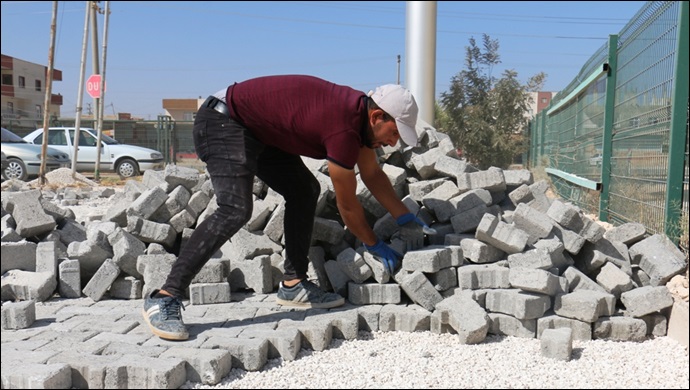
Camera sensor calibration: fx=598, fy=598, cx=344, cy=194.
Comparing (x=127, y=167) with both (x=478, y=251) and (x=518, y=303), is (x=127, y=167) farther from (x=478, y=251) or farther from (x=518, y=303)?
(x=518, y=303)

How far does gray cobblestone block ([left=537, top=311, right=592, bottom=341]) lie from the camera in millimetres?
3611

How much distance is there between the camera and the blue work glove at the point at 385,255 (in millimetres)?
3975

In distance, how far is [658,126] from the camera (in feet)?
15.8

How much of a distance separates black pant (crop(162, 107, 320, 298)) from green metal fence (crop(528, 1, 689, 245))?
8.82 feet

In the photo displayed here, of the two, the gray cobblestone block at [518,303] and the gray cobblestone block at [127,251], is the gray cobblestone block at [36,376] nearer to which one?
the gray cobblestone block at [127,251]

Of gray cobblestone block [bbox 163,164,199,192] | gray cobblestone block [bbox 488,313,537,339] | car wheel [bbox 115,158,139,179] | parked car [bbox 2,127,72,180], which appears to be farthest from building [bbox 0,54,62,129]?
gray cobblestone block [bbox 488,313,537,339]

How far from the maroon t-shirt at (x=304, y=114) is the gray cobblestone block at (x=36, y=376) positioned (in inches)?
65.3

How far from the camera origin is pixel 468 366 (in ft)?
10.5

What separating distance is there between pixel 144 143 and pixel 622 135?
1839 cm

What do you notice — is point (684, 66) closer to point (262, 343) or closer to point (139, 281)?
point (262, 343)

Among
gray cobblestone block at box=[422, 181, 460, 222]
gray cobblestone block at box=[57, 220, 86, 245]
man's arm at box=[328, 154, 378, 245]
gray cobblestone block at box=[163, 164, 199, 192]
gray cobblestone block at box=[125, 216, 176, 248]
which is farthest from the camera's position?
gray cobblestone block at box=[57, 220, 86, 245]

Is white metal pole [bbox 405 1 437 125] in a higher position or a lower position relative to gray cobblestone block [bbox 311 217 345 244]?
higher

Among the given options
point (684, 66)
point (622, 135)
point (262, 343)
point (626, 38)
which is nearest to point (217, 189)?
point (262, 343)

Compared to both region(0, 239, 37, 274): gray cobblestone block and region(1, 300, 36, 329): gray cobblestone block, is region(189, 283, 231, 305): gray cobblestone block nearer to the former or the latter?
region(1, 300, 36, 329): gray cobblestone block
